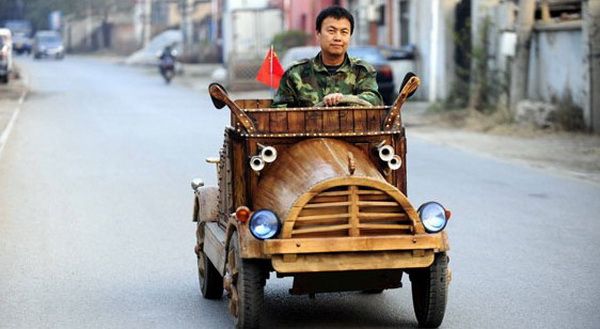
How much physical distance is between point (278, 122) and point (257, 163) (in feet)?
1.06

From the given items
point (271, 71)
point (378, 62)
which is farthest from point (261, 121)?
point (378, 62)

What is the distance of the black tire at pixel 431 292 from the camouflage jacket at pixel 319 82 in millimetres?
1216

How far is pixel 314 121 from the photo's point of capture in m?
7.67

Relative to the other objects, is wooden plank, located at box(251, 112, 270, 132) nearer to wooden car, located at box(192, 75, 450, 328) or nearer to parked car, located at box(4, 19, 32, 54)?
wooden car, located at box(192, 75, 450, 328)

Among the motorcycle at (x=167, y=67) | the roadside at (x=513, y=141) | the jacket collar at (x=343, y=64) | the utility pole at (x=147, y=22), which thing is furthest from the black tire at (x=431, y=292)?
A: the utility pole at (x=147, y=22)

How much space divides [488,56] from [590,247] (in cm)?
1740

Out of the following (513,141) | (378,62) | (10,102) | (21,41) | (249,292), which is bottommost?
(513,141)

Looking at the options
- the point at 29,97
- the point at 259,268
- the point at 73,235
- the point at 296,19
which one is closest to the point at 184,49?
the point at 296,19

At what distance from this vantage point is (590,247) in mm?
11055

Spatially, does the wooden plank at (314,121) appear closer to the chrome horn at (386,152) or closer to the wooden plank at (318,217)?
the chrome horn at (386,152)

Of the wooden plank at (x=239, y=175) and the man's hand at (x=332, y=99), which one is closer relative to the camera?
the wooden plank at (x=239, y=175)

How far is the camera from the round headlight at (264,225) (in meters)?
7.00

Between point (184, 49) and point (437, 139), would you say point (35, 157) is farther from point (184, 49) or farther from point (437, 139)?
point (184, 49)

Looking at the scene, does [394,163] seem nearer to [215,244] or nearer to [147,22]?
[215,244]
